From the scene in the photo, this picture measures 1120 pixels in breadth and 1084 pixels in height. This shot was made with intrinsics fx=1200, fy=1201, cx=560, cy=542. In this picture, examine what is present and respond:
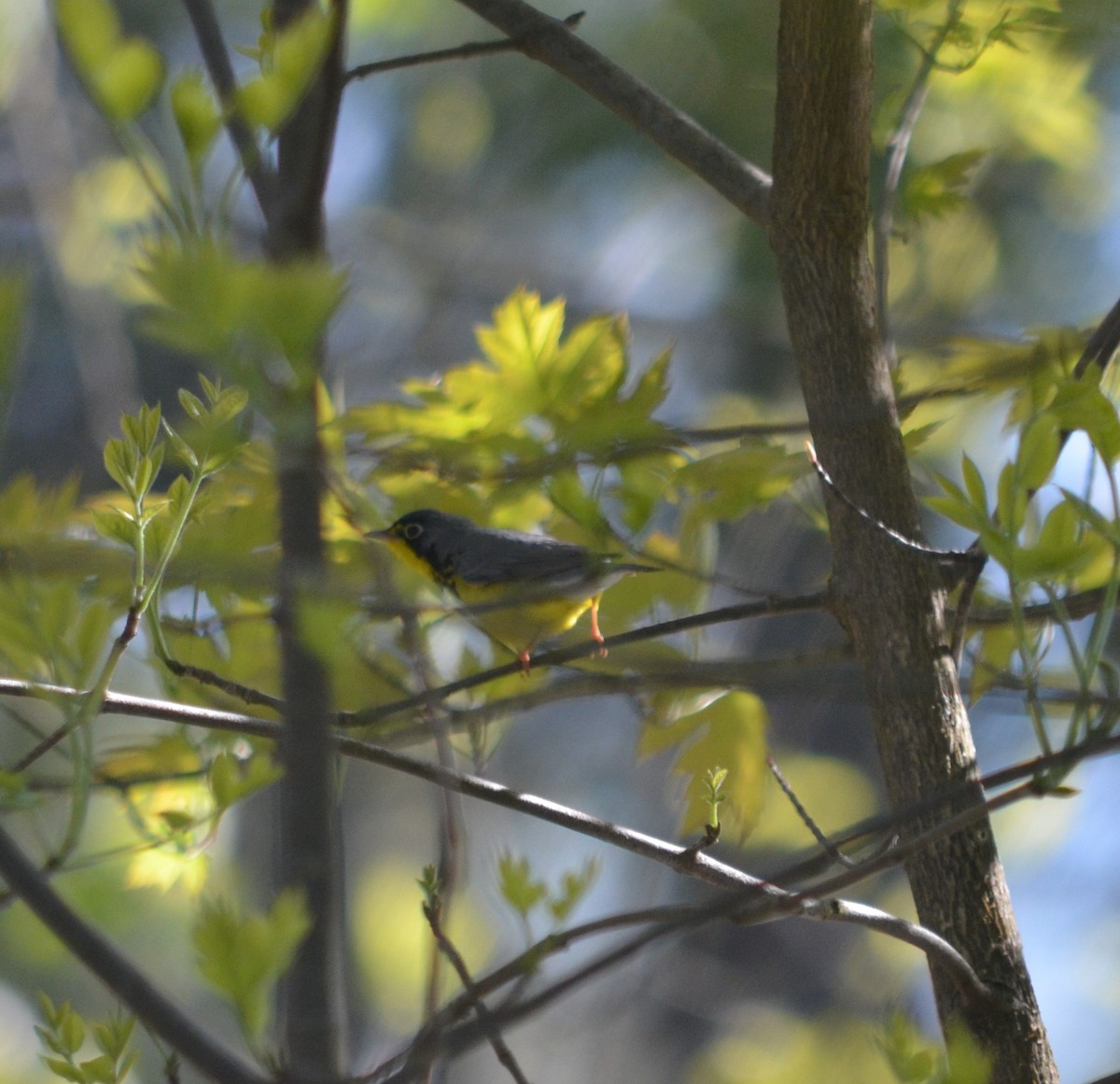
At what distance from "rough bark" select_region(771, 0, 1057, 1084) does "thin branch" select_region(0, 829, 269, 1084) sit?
0.50 meters

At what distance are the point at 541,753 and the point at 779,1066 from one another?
220 centimetres

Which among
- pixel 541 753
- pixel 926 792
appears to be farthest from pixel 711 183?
pixel 541 753

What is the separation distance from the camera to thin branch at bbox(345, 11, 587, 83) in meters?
0.78

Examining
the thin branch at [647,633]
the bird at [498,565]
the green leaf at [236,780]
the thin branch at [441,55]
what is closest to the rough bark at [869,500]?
the thin branch at [647,633]

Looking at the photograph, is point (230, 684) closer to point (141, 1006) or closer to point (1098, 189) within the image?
point (141, 1006)

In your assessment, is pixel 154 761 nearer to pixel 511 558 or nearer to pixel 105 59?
pixel 105 59

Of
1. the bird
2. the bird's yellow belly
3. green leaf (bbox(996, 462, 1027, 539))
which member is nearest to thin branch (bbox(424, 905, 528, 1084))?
green leaf (bbox(996, 462, 1027, 539))

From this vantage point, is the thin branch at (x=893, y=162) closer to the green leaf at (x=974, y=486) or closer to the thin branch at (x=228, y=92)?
the green leaf at (x=974, y=486)

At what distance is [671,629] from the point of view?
0.83 meters

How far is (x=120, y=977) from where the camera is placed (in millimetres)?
373

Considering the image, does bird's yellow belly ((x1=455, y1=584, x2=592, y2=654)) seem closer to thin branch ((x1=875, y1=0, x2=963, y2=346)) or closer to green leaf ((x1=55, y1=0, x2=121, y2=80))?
thin branch ((x1=875, y1=0, x2=963, y2=346))

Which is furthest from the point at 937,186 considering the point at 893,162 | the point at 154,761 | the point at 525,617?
the point at 525,617

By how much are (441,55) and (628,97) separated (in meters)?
0.20

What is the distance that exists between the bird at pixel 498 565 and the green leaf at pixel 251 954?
1378 mm
